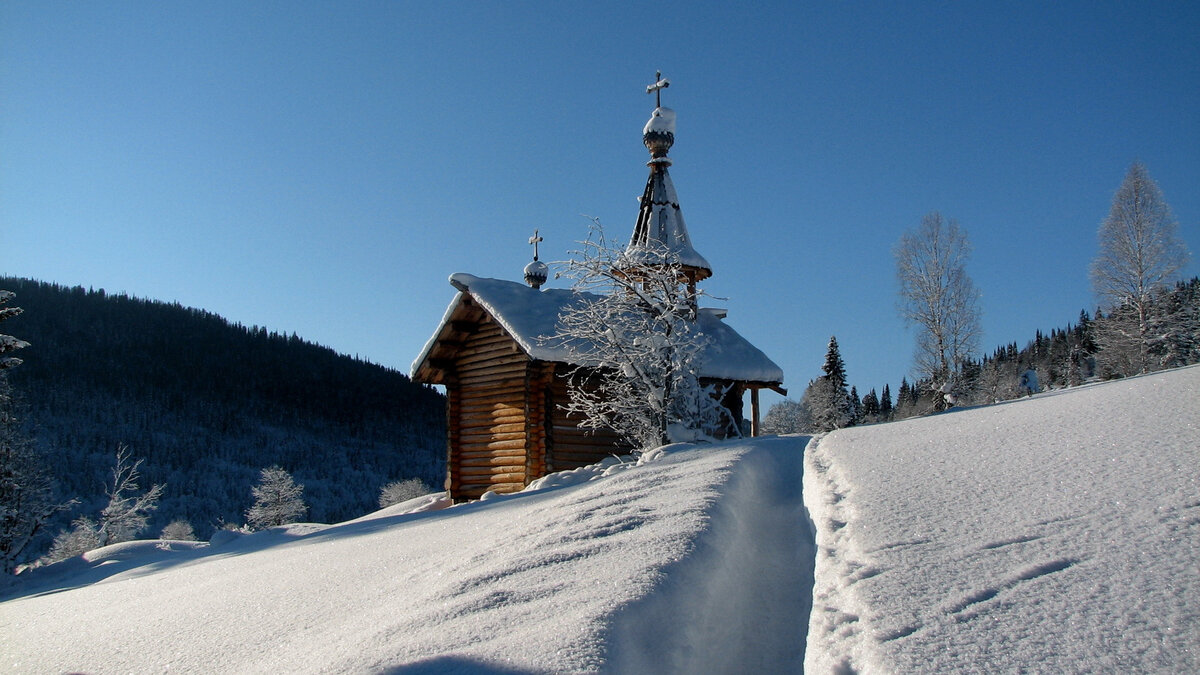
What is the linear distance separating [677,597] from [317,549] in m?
5.57

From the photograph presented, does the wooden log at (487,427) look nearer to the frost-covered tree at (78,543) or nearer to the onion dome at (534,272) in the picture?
the onion dome at (534,272)

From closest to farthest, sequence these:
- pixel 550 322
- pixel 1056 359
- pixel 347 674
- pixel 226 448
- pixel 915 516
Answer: pixel 347 674 → pixel 915 516 → pixel 550 322 → pixel 1056 359 → pixel 226 448

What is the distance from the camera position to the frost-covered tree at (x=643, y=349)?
12.3 meters

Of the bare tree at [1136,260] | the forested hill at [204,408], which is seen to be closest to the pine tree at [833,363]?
the bare tree at [1136,260]

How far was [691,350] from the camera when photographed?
12500 millimetres

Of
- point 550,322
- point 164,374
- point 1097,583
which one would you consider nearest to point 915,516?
point 1097,583

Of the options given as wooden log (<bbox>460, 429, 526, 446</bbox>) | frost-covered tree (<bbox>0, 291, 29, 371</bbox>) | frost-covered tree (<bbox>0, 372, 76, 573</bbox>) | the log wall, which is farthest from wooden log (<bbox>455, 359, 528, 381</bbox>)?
frost-covered tree (<bbox>0, 372, 76, 573</bbox>)

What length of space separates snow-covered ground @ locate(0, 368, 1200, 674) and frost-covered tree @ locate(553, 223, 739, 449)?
409 cm

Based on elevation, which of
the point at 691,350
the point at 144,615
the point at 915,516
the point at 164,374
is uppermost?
the point at 164,374

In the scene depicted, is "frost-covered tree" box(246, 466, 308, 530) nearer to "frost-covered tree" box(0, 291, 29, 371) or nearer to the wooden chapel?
"frost-covered tree" box(0, 291, 29, 371)

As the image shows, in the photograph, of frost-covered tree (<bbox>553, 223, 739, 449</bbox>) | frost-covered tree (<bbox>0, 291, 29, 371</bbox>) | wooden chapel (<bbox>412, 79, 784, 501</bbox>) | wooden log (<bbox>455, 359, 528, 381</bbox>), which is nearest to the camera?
frost-covered tree (<bbox>553, 223, 739, 449</bbox>)

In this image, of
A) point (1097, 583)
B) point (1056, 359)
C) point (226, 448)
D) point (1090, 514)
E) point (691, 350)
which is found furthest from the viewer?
point (226, 448)

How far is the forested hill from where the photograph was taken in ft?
242

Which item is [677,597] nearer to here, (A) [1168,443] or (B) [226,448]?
(A) [1168,443]
